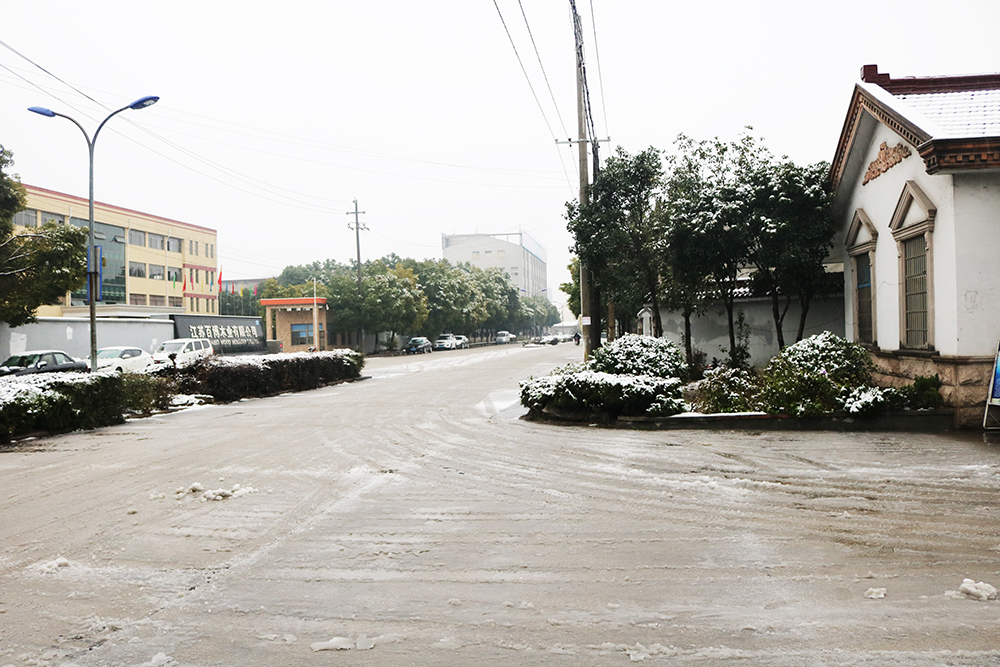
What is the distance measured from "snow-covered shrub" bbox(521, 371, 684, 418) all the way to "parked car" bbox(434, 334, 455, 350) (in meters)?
56.8

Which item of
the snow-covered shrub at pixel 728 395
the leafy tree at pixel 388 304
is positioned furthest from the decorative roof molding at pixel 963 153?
the leafy tree at pixel 388 304

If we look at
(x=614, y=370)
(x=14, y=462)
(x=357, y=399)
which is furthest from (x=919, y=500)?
(x=357, y=399)

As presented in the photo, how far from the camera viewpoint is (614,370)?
49.5ft

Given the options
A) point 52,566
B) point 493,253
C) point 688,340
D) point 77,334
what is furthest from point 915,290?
point 493,253

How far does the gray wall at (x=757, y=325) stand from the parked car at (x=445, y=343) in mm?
48124

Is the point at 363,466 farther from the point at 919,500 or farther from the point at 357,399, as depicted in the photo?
the point at 357,399

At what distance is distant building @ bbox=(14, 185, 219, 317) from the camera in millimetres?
Result: 57156

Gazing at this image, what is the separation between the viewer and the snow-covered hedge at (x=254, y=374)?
70.5 feet

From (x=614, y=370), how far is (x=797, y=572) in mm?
9984

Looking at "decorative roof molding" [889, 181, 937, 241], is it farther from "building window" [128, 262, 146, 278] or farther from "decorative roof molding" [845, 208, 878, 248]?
"building window" [128, 262, 146, 278]

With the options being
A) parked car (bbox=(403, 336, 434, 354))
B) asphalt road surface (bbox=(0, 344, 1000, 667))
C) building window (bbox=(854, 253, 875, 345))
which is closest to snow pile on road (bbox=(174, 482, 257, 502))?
asphalt road surface (bbox=(0, 344, 1000, 667))

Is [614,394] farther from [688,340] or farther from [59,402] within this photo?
[59,402]

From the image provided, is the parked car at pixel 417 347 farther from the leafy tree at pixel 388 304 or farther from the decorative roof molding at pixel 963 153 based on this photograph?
the decorative roof molding at pixel 963 153

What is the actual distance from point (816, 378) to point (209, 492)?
975 cm
